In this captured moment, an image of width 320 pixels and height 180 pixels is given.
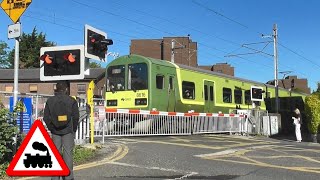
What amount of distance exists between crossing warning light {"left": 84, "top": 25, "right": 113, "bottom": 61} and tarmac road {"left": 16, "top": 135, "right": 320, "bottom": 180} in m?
2.72

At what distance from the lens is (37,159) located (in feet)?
19.6

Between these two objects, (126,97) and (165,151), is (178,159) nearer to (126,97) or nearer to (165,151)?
(165,151)

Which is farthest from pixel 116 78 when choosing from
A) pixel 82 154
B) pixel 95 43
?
pixel 82 154

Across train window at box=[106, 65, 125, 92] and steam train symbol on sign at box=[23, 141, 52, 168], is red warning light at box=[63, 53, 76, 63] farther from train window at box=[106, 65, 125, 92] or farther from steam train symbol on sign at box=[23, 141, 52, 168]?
train window at box=[106, 65, 125, 92]

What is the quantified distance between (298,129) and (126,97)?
8.48m

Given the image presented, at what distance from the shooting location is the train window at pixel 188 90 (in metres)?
22.5

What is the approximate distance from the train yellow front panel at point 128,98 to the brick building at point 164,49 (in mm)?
44796

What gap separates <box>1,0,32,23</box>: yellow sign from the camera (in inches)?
373

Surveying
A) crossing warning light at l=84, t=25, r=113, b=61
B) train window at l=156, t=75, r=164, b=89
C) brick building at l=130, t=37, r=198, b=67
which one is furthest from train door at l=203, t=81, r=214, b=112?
brick building at l=130, t=37, r=198, b=67

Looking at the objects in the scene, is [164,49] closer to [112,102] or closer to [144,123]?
[112,102]

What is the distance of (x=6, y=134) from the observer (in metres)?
9.05

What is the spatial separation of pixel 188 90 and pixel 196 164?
1214 cm

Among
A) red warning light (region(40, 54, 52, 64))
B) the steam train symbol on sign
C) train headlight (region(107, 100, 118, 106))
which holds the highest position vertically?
red warning light (region(40, 54, 52, 64))

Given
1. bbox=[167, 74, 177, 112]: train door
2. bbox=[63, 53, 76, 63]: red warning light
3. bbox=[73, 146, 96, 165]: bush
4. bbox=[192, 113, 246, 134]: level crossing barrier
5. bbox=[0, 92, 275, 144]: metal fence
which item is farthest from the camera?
bbox=[192, 113, 246, 134]: level crossing barrier
